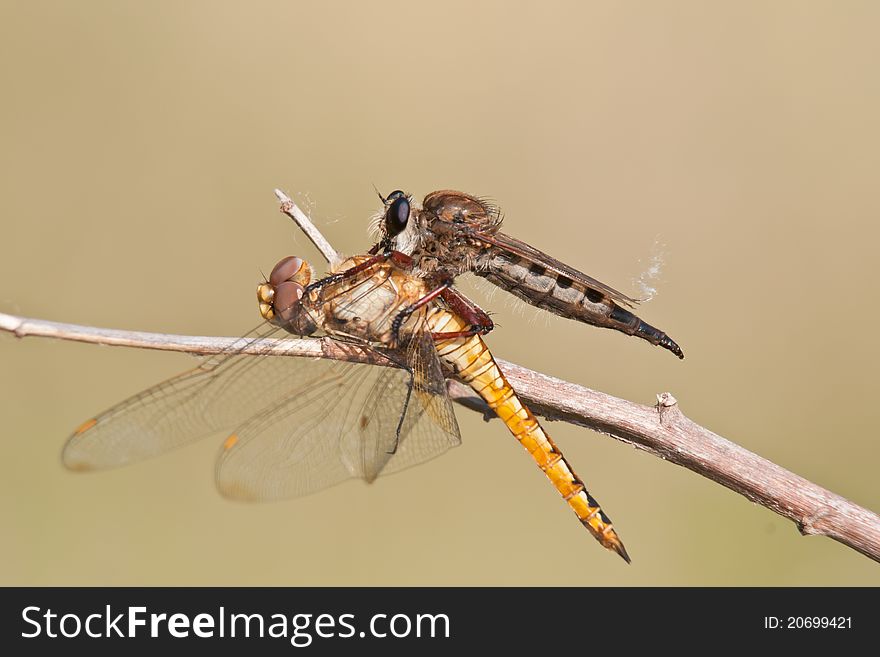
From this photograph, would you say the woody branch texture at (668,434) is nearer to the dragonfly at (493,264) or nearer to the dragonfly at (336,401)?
the dragonfly at (336,401)

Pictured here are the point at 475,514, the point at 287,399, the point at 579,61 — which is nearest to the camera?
the point at 287,399

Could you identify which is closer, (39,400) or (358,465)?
(358,465)

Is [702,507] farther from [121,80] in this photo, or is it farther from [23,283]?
[121,80]

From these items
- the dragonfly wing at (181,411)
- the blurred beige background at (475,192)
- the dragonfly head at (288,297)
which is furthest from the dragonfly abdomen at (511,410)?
the blurred beige background at (475,192)

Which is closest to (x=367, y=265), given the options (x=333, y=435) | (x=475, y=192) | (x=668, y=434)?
(x=333, y=435)

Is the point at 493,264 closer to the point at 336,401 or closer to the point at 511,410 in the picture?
the point at 511,410

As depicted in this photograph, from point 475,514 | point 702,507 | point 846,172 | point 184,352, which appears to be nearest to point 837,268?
point 846,172
